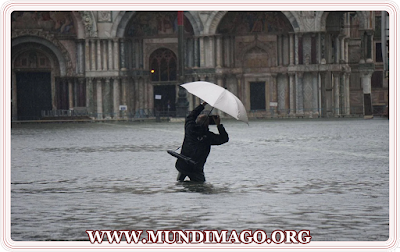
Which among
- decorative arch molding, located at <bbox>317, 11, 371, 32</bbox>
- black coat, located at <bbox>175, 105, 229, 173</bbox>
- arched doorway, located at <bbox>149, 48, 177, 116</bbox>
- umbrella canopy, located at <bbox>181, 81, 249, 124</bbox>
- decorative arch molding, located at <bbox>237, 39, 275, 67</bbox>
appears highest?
decorative arch molding, located at <bbox>317, 11, 371, 32</bbox>

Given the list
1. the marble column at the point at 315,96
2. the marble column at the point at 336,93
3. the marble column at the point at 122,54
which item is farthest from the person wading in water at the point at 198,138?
the marble column at the point at 122,54

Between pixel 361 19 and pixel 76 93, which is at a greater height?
pixel 361 19

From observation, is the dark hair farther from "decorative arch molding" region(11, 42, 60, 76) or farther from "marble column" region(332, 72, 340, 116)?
"decorative arch molding" region(11, 42, 60, 76)

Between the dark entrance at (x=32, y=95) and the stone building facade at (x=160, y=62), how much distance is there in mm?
62

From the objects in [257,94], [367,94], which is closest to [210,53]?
[257,94]

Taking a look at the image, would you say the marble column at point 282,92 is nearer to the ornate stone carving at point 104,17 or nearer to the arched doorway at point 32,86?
the ornate stone carving at point 104,17

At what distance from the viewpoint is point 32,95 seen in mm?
55219

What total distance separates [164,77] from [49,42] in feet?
24.3

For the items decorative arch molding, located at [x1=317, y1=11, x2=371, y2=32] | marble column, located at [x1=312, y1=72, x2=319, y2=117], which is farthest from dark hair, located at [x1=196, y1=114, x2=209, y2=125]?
decorative arch molding, located at [x1=317, y1=11, x2=371, y2=32]

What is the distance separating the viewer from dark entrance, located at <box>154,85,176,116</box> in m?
56.0

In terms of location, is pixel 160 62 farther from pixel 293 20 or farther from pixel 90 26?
pixel 293 20

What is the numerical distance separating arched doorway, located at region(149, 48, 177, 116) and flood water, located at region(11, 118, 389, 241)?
117 feet

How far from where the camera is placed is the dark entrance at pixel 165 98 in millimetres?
56031
